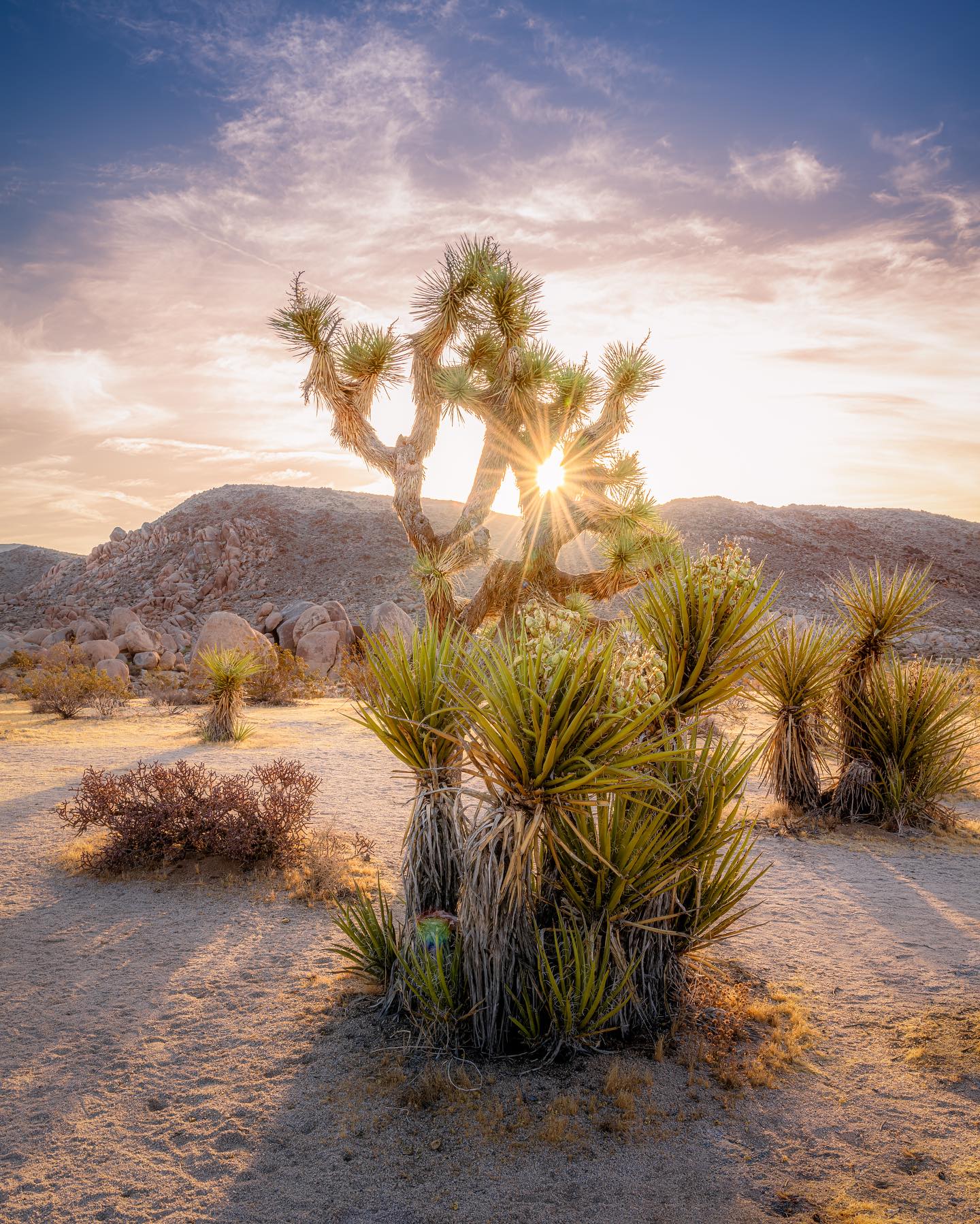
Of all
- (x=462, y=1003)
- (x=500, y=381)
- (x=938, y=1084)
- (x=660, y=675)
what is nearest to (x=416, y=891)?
(x=462, y=1003)

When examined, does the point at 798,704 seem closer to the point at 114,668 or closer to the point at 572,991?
the point at 572,991

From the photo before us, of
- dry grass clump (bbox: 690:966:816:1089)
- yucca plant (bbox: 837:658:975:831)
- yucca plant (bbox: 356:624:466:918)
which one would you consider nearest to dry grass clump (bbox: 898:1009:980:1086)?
dry grass clump (bbox: 690:966:816:1089)

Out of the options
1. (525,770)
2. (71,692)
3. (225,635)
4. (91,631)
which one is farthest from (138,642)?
(525,770)

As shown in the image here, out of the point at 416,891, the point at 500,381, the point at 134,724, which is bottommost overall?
the point at 134,724

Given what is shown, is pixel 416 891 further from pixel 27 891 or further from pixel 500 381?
pixel 500 381

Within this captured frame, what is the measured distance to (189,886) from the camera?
20.8 feet

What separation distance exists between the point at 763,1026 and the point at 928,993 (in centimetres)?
123

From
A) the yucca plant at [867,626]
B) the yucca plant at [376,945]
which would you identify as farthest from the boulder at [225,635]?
the yucca plant at [376,945]

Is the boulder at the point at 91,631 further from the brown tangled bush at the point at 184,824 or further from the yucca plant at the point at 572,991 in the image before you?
the yucca plant at the point at 572,991

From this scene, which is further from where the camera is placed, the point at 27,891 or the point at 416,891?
the point at 27,891

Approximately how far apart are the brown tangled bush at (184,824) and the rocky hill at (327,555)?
28.7 metres

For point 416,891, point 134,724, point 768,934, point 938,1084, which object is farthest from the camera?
point 134,724

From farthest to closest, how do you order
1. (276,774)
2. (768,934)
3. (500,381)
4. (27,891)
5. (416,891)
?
(500,381)
(276,774)
(27,891)
(768,934)
(416,891)

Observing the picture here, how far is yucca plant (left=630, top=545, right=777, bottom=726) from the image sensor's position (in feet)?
13.6
